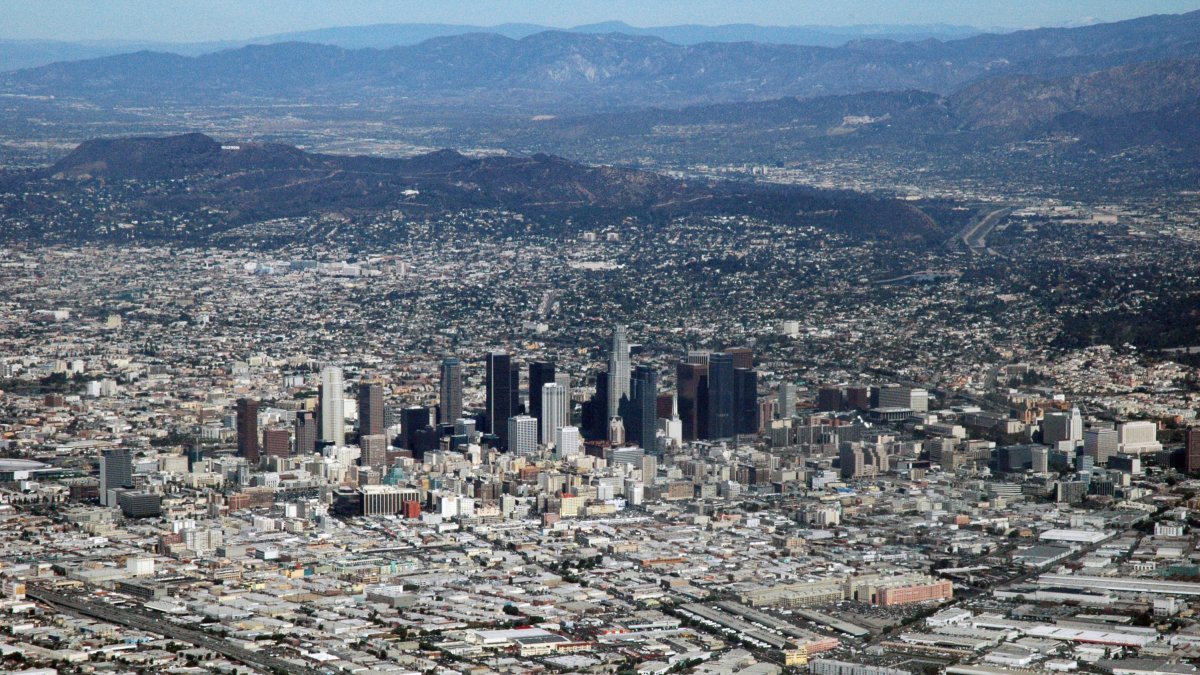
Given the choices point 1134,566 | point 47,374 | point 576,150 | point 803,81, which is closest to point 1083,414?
point 1134,566

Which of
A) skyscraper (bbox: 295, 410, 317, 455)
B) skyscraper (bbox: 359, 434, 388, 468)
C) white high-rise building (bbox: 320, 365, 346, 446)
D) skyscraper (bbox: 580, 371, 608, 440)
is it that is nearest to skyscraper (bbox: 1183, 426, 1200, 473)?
skyscraper (bbox: 580, 371, 608, 440)

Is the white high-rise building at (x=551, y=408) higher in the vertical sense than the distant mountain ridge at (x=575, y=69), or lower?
lower

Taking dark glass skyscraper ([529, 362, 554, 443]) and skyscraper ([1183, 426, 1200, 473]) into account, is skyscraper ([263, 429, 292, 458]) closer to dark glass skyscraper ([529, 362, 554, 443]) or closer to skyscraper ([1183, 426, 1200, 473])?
dark glass skyscraper ([529, 362, 554, 443])

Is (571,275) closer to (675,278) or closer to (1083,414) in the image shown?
(675,278)

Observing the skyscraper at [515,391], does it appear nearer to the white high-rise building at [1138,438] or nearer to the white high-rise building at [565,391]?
the white high-rise building at [565,391]

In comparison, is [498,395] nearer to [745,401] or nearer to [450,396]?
[450,396]

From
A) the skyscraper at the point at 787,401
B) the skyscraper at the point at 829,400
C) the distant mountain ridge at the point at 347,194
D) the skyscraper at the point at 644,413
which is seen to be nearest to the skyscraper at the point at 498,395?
the skyscraper at the point at 644,413
